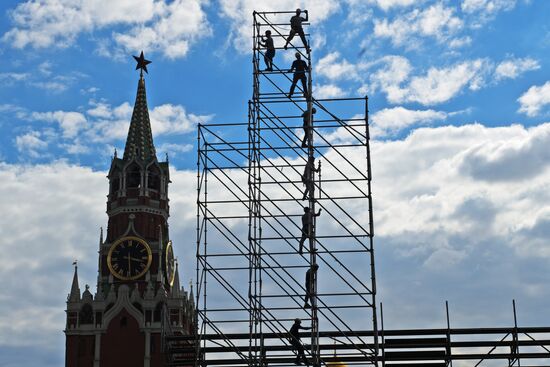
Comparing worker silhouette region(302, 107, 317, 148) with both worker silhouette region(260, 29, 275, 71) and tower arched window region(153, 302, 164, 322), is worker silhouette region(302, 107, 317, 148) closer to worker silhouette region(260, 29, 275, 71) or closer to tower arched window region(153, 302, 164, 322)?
worker silhouette region(260, 29, 275, 71)

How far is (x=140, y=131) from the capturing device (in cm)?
8769

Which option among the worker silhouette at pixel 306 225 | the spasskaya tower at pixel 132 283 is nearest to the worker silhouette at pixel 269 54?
the worker silhouette at pixel 306 225

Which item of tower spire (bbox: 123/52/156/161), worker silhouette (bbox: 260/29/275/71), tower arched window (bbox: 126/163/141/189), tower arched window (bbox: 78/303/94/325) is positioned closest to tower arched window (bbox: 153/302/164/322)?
tower arched window (bbox: 78/303/94/325)

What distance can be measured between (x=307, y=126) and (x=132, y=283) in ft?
157

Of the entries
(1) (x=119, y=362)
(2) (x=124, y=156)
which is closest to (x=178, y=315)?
(1) (x=119, y=362)

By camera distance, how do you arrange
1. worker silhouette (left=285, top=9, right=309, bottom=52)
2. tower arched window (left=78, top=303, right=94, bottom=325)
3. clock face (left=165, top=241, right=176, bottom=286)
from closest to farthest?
worker silhouette (left=285, top=9, right=309, bottom=52)
tower arched window (left=78, top=303, right=94, bottom=325)
clock face (left=165, top=241, right=176, bottom=286)

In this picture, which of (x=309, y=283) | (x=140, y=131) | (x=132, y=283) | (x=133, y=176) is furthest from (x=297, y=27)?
(x=140, y=131)

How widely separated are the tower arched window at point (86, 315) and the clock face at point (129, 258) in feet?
10.6

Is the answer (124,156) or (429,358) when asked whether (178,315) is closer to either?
(124,156)

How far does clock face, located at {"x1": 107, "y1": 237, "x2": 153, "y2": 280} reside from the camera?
3172 inches

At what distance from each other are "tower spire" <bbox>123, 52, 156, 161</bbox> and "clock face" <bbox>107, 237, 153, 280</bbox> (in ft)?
23.4

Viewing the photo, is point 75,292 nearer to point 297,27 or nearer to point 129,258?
point 129,258

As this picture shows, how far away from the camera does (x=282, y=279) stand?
1341 inches

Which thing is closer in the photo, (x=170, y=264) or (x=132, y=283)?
(x=132, y=283)
